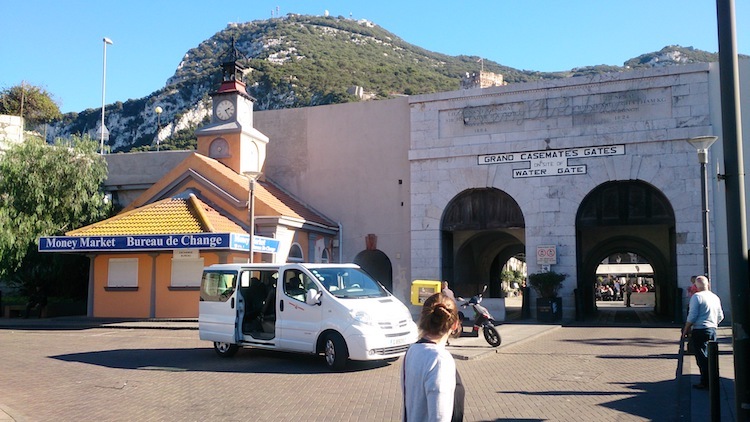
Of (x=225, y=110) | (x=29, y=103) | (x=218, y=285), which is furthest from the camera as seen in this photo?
(x=29, y=103)

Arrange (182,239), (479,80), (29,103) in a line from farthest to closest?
(479,80) < (29,103) < (182,239)

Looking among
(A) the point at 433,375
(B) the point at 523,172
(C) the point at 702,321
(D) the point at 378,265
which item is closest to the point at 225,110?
(D) the point at 378,265

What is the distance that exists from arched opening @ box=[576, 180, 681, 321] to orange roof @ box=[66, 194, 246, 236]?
45.3 ft

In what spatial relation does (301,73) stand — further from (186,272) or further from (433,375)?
(433,375)

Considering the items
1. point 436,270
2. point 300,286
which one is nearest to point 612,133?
point 436,270

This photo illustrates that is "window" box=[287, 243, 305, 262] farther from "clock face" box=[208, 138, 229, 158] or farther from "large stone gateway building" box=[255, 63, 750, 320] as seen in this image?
"clock face" box=[208, 138, 229, 158]

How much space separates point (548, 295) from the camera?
960 inches

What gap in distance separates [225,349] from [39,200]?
16844 millimetres

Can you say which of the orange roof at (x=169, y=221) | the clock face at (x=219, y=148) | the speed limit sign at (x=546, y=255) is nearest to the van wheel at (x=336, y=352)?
the orange roof at (x=169, y=221)

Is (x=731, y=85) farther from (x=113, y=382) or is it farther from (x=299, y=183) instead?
(x=299, y=183)

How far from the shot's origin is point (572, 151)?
25547 millimetres

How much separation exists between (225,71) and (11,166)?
33.1 feet

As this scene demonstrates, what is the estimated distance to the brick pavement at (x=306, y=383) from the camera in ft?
29.1

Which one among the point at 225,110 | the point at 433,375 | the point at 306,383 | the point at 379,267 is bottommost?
the point at 306,383
